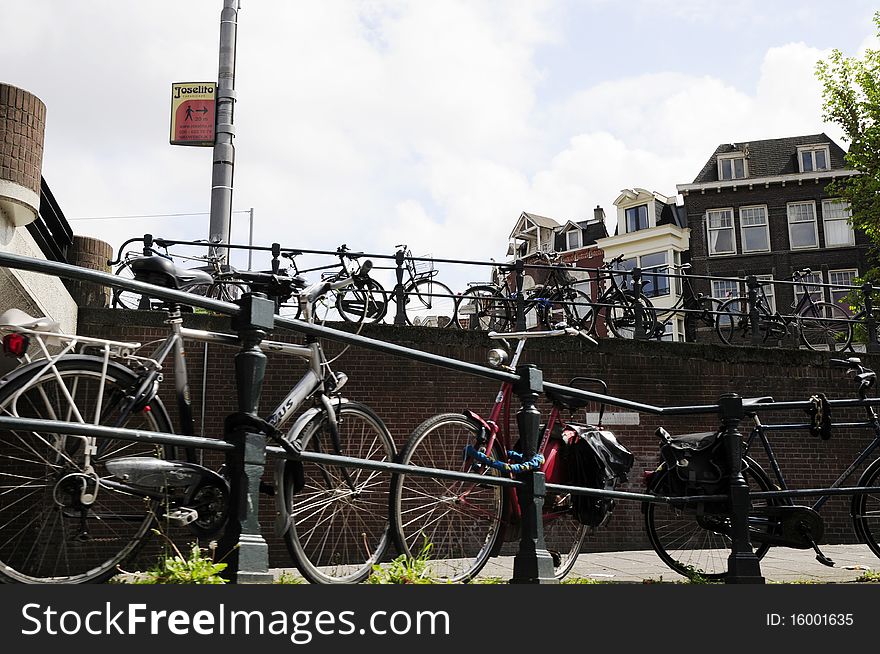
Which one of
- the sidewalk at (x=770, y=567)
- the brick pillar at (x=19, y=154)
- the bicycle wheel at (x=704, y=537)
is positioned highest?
the brick pillar at (x=19, y=154)

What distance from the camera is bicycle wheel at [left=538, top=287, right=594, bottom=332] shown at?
43.5 feet

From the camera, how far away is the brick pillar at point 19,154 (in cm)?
636

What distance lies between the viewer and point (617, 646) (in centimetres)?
305

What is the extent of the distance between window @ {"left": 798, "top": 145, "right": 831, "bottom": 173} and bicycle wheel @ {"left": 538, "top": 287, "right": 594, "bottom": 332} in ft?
96.2

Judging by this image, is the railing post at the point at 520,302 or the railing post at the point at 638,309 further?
the railing post at the point at 638,309

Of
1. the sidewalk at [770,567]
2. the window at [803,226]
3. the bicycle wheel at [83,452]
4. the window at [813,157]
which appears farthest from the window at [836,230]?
the bicycle wheel at [83,452]

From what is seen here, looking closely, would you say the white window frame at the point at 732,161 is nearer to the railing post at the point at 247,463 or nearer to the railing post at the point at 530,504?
the railing post at the point at 530,504

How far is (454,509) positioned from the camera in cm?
452

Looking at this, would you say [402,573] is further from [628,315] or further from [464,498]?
[628,315]

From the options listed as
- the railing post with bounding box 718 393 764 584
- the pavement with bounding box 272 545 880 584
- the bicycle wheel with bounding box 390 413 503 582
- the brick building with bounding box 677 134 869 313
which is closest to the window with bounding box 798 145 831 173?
the brick building with bounding box 677 134 869 313

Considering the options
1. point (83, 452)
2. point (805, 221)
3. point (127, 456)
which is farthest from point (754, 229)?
point (83, 452)

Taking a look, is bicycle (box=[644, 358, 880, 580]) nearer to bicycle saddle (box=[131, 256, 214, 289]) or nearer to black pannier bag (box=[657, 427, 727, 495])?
black pannier bag (box=[657, 427, 727, 495])

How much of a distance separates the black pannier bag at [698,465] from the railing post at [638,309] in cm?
723

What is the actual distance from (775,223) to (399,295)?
29.6 m
